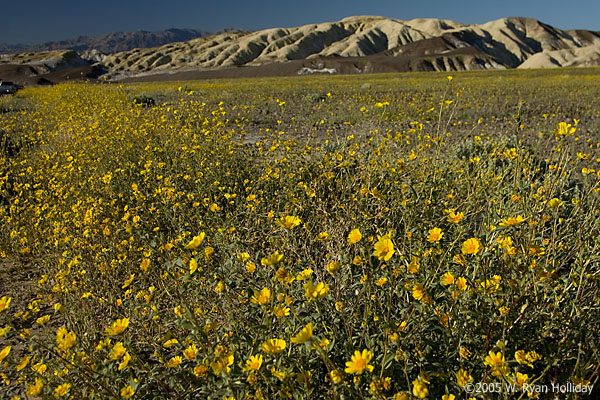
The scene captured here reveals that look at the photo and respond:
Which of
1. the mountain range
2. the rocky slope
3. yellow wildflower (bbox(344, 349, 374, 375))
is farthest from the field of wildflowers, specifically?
the rocky slope

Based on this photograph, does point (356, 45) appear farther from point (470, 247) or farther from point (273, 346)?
point (273, 346)

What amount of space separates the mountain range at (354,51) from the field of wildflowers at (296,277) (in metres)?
61.4

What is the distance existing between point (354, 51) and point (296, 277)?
322 ft

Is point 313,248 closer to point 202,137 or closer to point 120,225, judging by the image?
point 120,225

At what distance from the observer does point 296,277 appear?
159 cm

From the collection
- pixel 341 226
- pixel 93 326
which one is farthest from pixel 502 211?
pixel 93 326

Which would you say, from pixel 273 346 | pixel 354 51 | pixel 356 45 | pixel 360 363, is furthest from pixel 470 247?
pixel 356 45

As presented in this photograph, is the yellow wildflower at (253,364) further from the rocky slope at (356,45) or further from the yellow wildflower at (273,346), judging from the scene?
the rocky slope at (356,45)

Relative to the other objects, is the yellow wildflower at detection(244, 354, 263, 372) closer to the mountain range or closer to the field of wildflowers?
the field of wildflowers

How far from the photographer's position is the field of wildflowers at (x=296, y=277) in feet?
4.52

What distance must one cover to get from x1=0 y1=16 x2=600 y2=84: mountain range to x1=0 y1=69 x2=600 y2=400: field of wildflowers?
61418mm

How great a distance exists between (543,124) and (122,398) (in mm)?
10170

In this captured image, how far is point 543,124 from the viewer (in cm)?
859

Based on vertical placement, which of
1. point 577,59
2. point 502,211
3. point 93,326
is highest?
point 577,59
